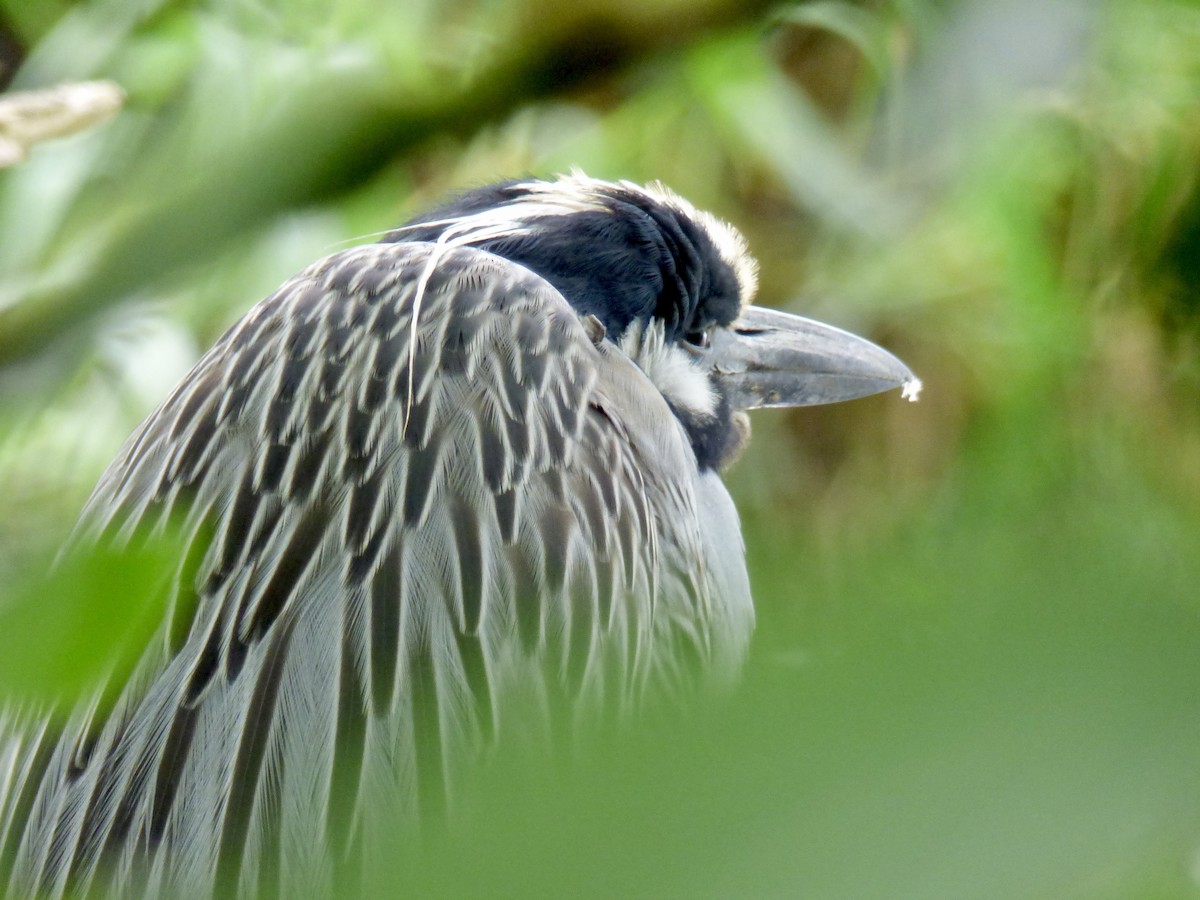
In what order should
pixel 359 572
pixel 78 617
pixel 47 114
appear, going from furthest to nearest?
pixel 359 572 < pixel 47 114 < pixel 78 617

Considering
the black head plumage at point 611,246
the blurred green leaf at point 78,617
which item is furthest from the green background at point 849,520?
the black head plumage at point 611,246

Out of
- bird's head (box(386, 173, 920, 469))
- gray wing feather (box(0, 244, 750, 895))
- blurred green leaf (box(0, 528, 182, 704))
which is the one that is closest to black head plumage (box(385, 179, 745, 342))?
bird's head (box(386, 173, 920, 469))

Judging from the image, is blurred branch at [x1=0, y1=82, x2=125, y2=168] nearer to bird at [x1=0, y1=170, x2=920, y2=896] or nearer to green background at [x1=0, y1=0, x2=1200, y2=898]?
green background at [x1=0, y1=0, x2=1200, y2=898]

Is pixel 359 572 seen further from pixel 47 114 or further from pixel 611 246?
pixel 611 246

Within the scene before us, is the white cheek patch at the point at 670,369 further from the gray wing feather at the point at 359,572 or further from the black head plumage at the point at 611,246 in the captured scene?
the gray wing feather at the point at 359,572

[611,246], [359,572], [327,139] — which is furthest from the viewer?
[611,246]

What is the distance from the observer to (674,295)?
5.70ft

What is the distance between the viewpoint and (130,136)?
192cm

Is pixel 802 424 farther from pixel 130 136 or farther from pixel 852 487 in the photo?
pixel 130 136

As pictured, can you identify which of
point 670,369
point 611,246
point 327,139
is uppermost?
point 327,139

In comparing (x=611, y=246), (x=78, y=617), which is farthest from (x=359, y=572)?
(x=78, y=617)

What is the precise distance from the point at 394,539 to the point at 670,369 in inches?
24.0

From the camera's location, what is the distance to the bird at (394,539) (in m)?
1.07

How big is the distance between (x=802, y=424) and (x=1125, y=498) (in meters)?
3.06
